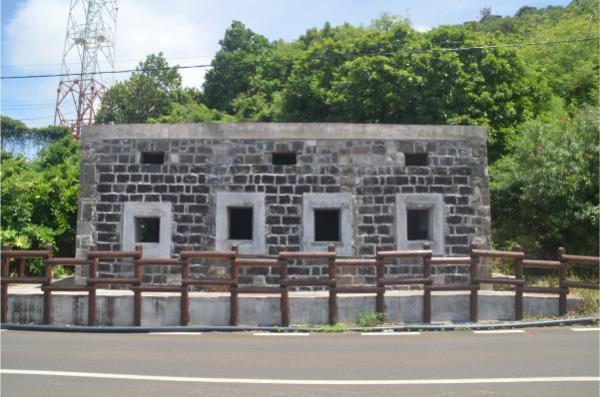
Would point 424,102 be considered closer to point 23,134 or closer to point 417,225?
point 417,225

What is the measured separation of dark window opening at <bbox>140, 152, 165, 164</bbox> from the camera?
39.5 feet

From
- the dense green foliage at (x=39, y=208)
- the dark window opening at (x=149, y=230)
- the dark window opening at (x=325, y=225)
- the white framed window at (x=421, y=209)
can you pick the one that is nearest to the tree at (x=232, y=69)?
the dense green foliage at (x=39, y=208)

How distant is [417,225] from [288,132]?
13.7ft

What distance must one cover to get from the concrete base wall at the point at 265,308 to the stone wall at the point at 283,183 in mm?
2075

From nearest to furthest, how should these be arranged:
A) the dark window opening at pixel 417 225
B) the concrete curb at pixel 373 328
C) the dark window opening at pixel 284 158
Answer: the concrete curb at pixel 373 328, the dark window opening at pixel 284 158, the dark window opening at pixel 417 225

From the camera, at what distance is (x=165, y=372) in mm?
6266

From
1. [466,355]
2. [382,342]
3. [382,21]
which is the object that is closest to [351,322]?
[382,342]

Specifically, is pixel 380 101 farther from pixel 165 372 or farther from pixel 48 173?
pixel 165 372

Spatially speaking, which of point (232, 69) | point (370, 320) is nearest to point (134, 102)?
point (232, 69)

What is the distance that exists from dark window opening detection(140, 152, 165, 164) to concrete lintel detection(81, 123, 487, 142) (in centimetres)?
40

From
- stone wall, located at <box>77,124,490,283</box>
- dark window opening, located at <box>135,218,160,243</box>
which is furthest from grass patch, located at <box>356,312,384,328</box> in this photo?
dark window opening, located at <box>135,218,160,243</box>

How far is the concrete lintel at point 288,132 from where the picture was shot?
11812 millimetres

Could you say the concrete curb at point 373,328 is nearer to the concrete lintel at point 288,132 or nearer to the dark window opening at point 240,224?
the concrete lintel at point 288,132

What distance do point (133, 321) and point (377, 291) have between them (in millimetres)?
4437
